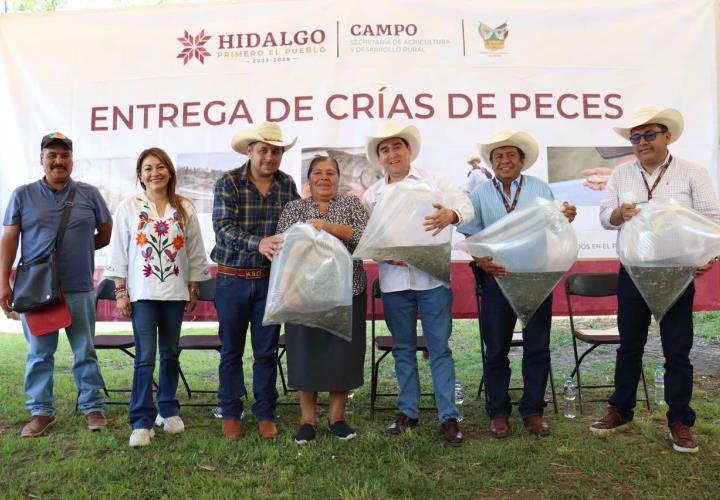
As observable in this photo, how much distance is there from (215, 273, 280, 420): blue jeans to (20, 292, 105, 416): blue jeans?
0.80m

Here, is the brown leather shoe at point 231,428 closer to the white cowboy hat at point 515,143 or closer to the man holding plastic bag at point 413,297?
the man holding plastic bag at point 413,297

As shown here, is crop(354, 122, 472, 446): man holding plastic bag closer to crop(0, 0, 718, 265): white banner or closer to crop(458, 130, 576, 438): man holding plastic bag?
crop(458, 130, 576, 438): man holding plastic bag

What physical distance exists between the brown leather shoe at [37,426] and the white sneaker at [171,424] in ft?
1.90

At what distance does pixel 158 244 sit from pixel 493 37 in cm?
276

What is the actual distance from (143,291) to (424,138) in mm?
2218

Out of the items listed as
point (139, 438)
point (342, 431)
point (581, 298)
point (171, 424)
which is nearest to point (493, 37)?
point (581, 298)

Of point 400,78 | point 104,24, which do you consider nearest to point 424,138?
point 400,78

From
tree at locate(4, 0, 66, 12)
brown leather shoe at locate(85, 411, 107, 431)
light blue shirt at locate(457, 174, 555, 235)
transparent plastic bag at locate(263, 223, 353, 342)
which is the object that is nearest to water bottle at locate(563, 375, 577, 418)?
light blue shirt at locate(457, 174, 555, 235)

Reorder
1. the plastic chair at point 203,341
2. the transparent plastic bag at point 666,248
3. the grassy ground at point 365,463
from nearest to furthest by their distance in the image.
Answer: the grassy ground at point 365,463, the transparent plastic bag at point 666,248, the plastic chair at point 203,341

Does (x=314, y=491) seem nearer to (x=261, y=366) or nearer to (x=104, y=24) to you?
(x=261, y=366)

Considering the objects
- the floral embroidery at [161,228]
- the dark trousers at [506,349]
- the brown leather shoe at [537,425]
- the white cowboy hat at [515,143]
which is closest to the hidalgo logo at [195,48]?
the floral embroidery at [161,228]

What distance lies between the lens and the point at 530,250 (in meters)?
2.59

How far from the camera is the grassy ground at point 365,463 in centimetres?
222

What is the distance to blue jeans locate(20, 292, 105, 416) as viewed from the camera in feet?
10.1
